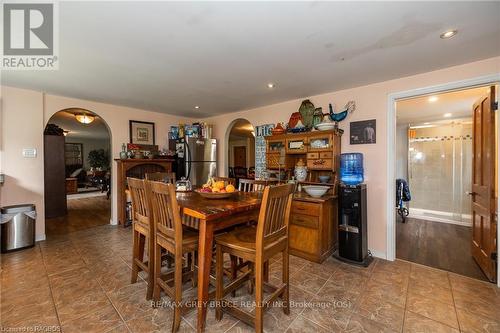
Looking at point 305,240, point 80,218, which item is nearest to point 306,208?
point 305,240

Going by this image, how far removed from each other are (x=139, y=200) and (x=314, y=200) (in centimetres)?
202

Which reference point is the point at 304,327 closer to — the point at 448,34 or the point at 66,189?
the point at 448,34

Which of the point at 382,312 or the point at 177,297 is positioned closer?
the point at 177,297

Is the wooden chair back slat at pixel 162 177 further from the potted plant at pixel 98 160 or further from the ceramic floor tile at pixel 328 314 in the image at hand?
the potted plant at pixel 98 160

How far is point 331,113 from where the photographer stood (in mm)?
3287

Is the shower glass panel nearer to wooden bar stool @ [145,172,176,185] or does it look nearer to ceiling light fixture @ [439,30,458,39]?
ceiling light fixture @ [439,30,458,39]

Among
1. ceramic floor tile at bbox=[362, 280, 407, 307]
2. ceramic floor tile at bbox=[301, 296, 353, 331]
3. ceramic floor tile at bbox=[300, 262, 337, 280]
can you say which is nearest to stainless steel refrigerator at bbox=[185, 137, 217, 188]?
ceramic floor tile at bbox=[300, 262, 337, 280]

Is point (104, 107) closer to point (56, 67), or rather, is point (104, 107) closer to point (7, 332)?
point (56, 67)

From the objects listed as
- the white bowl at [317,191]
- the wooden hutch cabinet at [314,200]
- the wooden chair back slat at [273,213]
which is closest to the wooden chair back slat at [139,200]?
the wooden chair back slat at [273,213]

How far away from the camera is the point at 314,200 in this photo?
2799mm

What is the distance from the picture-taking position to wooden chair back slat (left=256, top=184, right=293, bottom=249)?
151cm

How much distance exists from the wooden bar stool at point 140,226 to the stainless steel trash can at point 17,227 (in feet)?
7.22

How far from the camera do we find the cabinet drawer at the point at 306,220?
280 centimetres

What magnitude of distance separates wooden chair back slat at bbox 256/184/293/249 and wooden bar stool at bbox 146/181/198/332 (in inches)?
23.3
